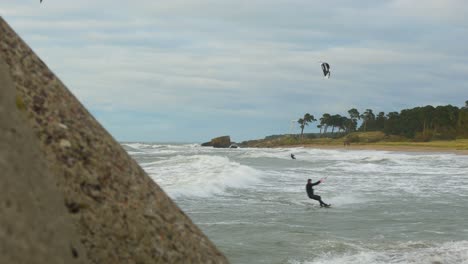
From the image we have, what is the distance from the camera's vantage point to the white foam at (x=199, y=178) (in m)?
24.1

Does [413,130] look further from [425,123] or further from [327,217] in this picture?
[327,217]

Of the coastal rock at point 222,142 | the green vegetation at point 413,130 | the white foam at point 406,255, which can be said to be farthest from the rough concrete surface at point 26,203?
the coastal rock at point 222,142

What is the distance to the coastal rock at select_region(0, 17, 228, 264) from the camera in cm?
158

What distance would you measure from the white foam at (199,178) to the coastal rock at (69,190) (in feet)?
67.6

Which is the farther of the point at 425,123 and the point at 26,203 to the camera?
the point at 425,123

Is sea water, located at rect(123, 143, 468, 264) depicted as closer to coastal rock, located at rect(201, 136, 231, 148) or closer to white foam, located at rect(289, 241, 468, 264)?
white foam, located at rect(289, 241, 468, 264)

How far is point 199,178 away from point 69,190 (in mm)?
26206

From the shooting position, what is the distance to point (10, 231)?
1.48m

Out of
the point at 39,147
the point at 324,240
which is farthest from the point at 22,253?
the point at 324,240

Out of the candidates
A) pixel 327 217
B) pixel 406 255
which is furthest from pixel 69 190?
pixel 327 217

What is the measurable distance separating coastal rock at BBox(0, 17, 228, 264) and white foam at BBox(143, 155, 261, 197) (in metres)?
20.6

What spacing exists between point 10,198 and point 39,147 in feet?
1.00

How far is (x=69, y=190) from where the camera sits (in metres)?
1.84

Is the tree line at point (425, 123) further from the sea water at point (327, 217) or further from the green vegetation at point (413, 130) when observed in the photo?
the sea water at point (327, 217)
